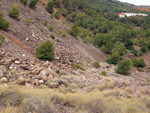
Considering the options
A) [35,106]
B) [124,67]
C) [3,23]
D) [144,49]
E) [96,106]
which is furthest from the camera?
[144,49]

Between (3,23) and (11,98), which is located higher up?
(3,23)

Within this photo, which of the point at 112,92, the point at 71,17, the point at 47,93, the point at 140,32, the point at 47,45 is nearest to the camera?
the point at 47,93

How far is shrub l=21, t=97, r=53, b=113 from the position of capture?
376 cm

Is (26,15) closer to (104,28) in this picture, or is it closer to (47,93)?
(47,93)

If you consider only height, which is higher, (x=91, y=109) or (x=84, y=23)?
(x=84, y=23)

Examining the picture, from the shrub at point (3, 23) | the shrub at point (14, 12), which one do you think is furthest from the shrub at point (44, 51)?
the shrub at point (14, 12)

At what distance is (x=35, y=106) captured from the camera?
3.82 m

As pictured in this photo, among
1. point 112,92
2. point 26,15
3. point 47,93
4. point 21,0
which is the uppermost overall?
point 21,0

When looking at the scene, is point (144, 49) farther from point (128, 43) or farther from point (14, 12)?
point (14, 12)

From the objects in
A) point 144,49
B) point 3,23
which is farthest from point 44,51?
point 144,49

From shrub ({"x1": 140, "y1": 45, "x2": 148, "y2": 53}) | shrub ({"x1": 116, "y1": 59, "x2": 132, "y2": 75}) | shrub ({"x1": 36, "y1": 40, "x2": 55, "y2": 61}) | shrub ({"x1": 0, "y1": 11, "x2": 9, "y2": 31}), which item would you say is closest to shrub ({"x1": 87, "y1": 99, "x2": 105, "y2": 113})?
shrub ({"x1": 36, "y1": 40, "x2": 55, "y2": 61})

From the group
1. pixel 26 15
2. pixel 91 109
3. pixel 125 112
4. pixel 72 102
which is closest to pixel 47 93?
pixel 72 102

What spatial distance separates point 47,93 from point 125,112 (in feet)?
10.1

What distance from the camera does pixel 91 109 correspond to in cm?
450
